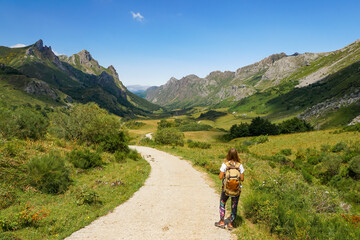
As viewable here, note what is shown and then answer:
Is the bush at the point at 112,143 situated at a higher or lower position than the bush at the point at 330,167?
higher

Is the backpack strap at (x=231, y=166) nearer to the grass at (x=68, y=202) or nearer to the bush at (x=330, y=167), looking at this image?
the grass at (x=68, y=202)

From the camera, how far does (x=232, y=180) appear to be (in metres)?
7.45

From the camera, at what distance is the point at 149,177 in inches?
691

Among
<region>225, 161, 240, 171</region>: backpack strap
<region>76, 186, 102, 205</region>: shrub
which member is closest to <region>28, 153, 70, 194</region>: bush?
<region>76, 186, 102, 205</region>: shrub

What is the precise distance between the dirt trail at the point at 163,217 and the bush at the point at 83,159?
281 inches

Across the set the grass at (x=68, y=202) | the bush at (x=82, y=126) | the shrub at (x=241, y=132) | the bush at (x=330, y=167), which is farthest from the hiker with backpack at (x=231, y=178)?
the shrub at (x=241, y=132)

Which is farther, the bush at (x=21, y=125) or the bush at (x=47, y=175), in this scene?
the bush at (x=21, y=125)

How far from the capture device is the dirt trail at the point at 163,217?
727 cm

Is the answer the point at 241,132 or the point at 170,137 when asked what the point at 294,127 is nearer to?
the point at 241,132

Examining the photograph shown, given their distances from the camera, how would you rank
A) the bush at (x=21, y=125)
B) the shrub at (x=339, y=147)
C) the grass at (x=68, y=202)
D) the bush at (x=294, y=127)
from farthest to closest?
the bush at (x=294, y=127) < the shrub at (x=339, y=147) < the bush at (x=21, y=125) < the grass at (x=68, y=202)

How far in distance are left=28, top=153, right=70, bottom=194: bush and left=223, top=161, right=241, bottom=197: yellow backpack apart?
10493mm

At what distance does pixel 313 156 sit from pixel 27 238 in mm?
31383

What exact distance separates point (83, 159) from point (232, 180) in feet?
50.8

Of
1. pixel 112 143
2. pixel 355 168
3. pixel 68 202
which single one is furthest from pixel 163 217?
pixel 112 143
